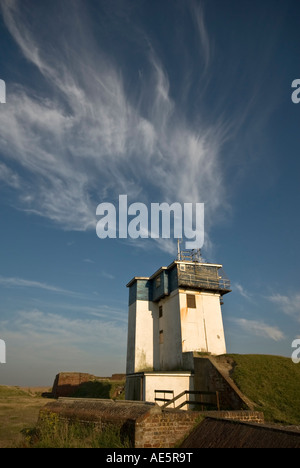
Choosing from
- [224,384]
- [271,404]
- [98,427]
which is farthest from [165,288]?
[98,427]

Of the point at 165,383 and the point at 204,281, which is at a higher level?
the point at 204,281

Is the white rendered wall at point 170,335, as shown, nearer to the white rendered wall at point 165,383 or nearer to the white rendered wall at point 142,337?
the white rendered wall at point 142,337

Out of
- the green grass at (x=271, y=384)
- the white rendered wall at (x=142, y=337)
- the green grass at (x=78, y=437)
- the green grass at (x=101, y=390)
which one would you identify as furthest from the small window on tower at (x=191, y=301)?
the green grass at (x=78, y=437)

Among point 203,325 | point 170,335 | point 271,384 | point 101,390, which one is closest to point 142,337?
point 170,335

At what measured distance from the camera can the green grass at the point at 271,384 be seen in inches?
536

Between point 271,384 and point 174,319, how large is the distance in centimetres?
940

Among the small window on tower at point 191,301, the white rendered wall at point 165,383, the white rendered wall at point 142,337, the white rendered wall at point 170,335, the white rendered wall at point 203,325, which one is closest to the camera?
the white rendered wall at point 165,383

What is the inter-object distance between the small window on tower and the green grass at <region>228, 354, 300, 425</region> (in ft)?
17.5

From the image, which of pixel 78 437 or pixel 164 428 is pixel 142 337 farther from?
pixel 164 428

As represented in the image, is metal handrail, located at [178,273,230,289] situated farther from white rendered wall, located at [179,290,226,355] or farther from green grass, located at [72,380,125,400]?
green grass, located at [72,380,125,400]

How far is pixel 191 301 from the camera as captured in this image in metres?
24.4

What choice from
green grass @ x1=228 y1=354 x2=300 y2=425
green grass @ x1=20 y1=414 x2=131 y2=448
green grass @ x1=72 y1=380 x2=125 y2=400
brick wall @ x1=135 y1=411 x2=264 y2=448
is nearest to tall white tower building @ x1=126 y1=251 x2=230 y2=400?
green grass @ x1=228 y1=354 x2=300 y2=425

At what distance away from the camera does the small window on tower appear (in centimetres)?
2415
